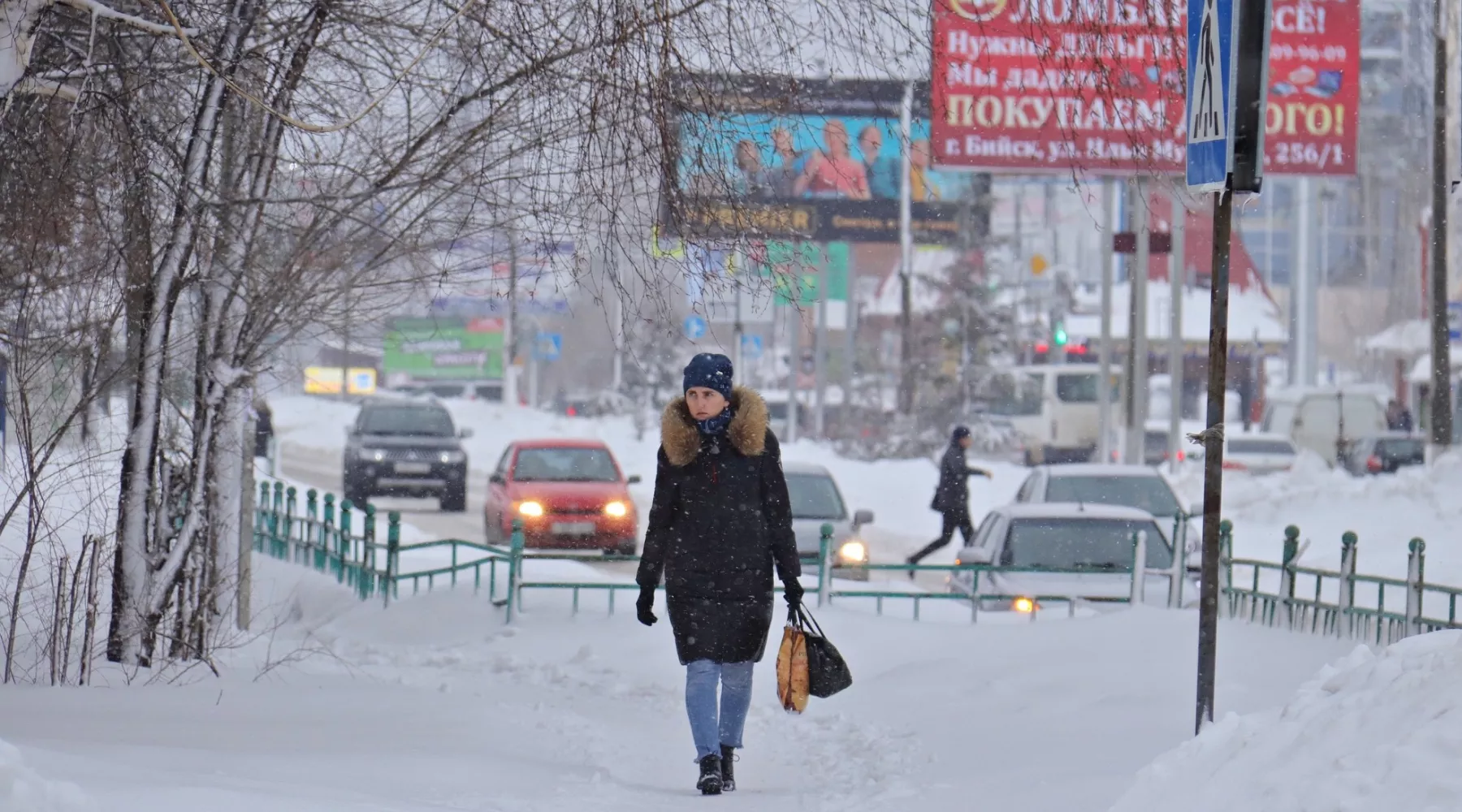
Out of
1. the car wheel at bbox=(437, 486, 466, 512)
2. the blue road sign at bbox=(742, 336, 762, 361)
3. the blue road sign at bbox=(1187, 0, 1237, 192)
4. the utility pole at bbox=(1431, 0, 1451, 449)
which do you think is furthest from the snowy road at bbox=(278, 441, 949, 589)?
the blue road sign at bbox=(742, 336, 762, 361)

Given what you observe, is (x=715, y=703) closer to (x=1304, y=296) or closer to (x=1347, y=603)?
(x=1347, y=603)

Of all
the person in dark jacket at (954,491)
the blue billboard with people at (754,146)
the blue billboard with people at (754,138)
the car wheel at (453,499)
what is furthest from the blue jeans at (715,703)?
the car wheel at (453,499)

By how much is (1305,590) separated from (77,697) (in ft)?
37.3

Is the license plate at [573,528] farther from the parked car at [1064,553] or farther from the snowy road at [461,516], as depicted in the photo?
the parked car at [1064,553]

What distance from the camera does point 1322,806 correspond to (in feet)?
12.3

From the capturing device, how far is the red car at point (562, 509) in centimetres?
1883

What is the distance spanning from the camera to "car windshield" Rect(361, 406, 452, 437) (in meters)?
27.1

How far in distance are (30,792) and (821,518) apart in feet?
42.3

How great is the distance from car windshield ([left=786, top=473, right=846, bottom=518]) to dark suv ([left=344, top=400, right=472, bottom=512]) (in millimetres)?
10005

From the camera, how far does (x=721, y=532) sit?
644 cm

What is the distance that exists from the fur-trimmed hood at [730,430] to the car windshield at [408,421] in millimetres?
21130

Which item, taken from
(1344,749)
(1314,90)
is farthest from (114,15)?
(1314,90)

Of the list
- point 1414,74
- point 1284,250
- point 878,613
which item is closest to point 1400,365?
point 1414,74

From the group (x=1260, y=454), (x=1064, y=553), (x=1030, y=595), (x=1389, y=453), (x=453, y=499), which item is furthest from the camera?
(x=1389, y=453)
